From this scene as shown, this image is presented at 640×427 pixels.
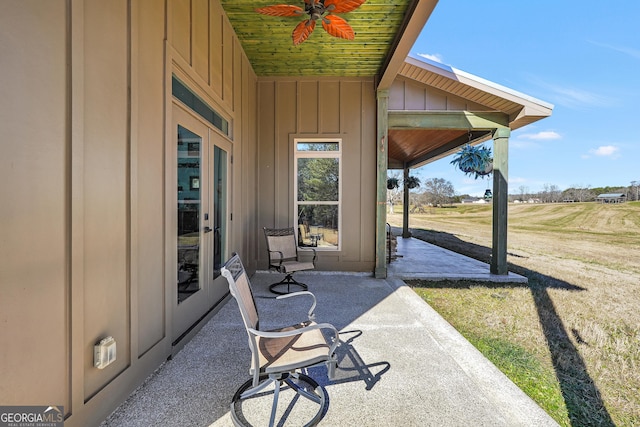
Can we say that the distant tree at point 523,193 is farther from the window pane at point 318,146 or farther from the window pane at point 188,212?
the window pane at point 188,212

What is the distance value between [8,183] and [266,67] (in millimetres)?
4467

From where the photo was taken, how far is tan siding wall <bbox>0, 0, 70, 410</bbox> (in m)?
1.06

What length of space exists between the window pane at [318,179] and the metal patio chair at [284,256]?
0.84 metres

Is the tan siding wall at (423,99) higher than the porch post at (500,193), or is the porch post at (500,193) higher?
A: the tan siding wall at (423,99)

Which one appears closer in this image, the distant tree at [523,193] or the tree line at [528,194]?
the tree line at [528,194]

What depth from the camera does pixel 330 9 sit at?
2861 millimetres

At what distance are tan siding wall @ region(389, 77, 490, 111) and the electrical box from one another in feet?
17.0

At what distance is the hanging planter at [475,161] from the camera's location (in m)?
5.60

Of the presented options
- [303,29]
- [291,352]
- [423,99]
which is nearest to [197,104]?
[303,29]

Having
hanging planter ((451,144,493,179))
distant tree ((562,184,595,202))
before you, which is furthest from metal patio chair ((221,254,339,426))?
distant tree ((562,184,595,202))

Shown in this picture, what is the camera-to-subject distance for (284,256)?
14.9ft

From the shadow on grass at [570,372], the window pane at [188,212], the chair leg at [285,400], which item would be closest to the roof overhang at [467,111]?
the shadow on grass at [570,372]

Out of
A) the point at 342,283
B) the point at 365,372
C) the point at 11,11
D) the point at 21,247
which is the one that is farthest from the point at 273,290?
the point at 11,11

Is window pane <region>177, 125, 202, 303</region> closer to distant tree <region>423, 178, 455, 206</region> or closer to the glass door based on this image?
the glass door
